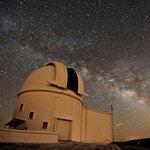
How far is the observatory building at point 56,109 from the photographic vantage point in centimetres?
1138

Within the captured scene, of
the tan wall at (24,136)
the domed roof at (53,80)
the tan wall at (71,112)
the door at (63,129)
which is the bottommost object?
the tan wall at (24,136)

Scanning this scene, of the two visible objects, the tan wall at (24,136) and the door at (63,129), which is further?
the door at (63,129)

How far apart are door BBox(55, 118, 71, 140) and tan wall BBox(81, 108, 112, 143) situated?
191 cm

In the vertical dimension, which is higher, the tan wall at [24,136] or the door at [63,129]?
the door at [63,129]

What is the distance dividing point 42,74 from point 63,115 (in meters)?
4.35

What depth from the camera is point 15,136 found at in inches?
300

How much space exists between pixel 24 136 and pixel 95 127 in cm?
847

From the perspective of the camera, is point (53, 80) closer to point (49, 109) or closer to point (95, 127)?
point (49, 109)

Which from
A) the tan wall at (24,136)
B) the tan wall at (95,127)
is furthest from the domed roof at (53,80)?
the tan wall at (24,136)

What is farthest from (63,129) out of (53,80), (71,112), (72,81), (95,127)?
(72,81)

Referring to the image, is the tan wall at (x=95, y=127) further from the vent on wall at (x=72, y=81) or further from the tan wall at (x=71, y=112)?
the vent on wall at (x=72, y=81)

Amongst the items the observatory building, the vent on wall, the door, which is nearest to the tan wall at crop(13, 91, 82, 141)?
the observatory building

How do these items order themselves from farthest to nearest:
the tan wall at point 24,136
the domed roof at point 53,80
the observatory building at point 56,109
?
the domed roof at point 53,80 < the observatory building at point 56,109 < the tan wall at point 24,136

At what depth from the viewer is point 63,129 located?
39.4 ft
